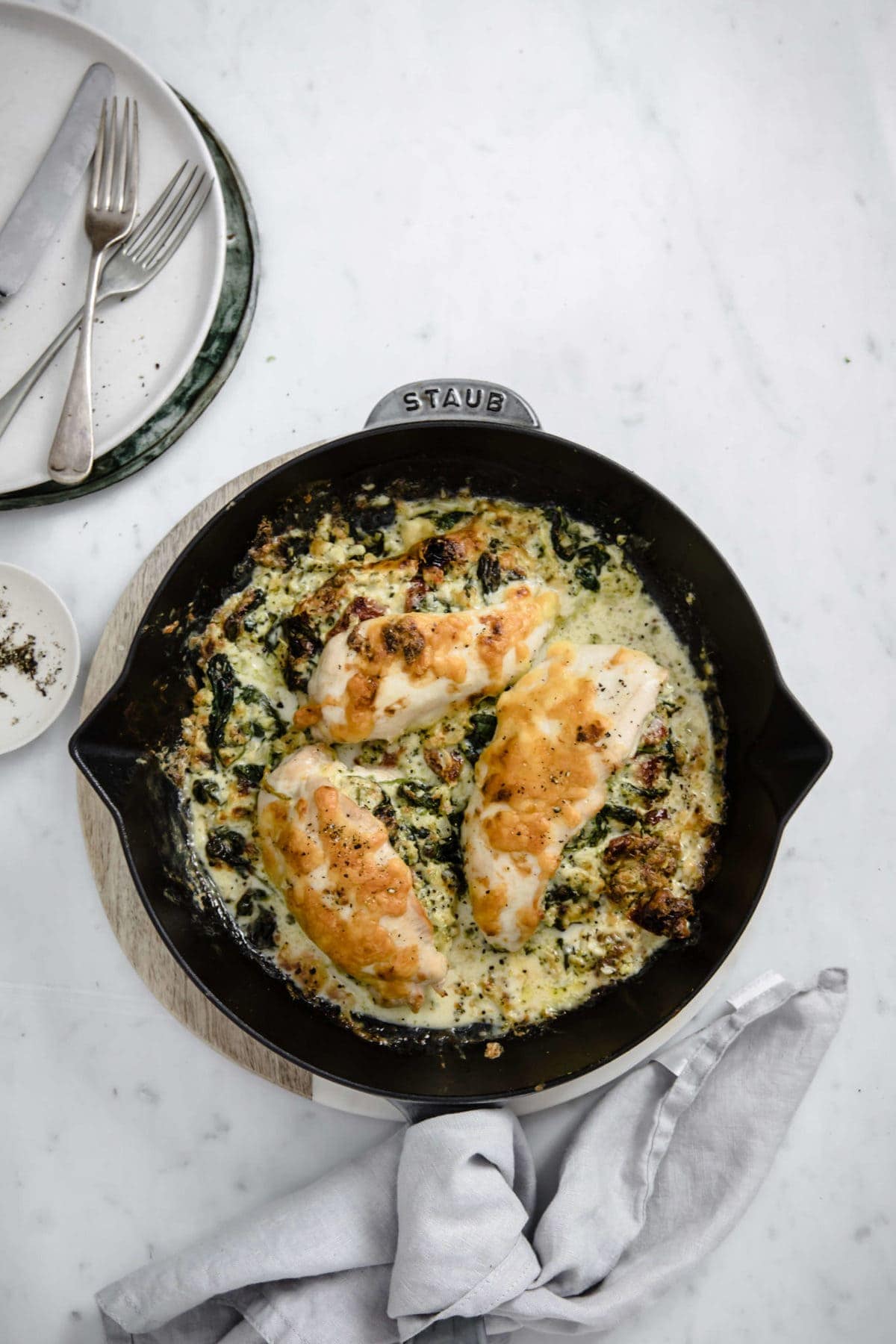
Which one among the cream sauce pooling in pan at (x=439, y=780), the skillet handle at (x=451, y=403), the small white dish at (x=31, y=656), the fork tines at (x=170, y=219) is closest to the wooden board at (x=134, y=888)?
the small white dish at (x=31, y=656)

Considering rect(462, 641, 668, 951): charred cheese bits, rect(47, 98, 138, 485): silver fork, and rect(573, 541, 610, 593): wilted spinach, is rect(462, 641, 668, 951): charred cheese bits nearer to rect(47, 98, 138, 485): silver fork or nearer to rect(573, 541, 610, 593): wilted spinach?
rect(573, 541, 610, 593): wilted spinach

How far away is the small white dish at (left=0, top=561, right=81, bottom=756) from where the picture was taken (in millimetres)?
2912

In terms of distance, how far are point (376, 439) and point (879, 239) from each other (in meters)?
1.81

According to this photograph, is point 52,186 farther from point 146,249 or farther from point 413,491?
point 413,491

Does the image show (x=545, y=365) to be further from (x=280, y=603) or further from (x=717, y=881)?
(x=717, y=881)

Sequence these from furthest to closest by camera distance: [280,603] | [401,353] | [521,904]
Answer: [401,353], [280,603], [521,904]

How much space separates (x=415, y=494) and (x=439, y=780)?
2.73 ft

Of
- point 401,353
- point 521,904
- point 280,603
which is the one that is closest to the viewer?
point 521,904

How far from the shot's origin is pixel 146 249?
117 inches

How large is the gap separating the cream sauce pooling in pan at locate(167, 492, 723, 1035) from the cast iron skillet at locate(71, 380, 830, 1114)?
6 cm

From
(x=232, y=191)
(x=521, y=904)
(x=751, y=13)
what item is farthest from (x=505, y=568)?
(x=751, y=13)

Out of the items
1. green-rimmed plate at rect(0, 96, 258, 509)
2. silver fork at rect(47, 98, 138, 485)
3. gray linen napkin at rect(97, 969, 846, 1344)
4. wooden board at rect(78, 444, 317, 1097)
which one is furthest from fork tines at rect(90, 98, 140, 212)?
gray linen napkin at rect(97, 969, 846, 1344)

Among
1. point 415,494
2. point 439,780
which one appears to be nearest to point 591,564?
point 415,494

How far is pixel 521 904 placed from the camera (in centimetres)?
266
